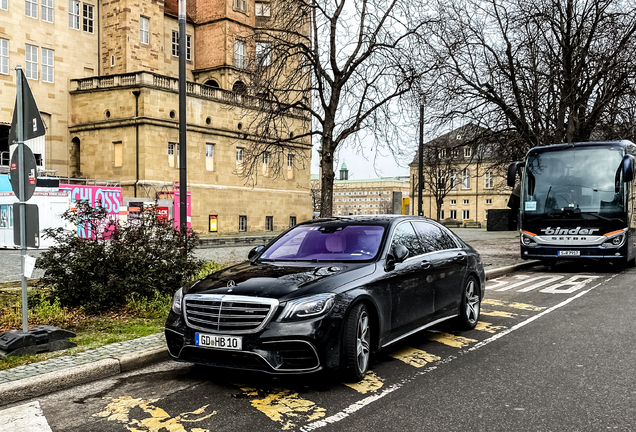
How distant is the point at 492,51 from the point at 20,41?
30.0 m

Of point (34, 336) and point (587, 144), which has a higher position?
point (587, 144)

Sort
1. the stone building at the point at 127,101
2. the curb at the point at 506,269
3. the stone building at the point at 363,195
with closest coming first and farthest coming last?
the curb at the point at 506,269 → the stone building at the point at 127,101 → the stone building at the point at 363,195

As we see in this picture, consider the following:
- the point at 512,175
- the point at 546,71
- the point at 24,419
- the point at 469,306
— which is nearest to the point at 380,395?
the point at 24,419

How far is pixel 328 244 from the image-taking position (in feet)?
21.7

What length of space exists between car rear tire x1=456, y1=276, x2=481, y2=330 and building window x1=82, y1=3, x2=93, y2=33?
40.5 m

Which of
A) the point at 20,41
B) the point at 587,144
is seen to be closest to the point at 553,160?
the point at 587,144

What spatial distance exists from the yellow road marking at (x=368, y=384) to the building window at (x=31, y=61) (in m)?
39.4

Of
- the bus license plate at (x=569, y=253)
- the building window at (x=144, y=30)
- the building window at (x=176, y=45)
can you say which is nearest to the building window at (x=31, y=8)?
the building window at (x=144, y=30)

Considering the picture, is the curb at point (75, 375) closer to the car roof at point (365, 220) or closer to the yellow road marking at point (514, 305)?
the car roof at point (365, 220)

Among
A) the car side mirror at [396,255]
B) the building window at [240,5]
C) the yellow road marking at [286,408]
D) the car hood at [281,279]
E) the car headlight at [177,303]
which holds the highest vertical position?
the building window at [240,5]

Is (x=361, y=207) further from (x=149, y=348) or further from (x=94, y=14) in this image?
(x=149, y=348)

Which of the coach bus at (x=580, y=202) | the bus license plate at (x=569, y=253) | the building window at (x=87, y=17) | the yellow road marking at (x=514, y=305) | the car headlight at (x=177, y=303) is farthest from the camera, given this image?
the building window at (x=87, y=17)

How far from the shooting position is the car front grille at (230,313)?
5.12 meters

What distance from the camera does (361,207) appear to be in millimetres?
146875
